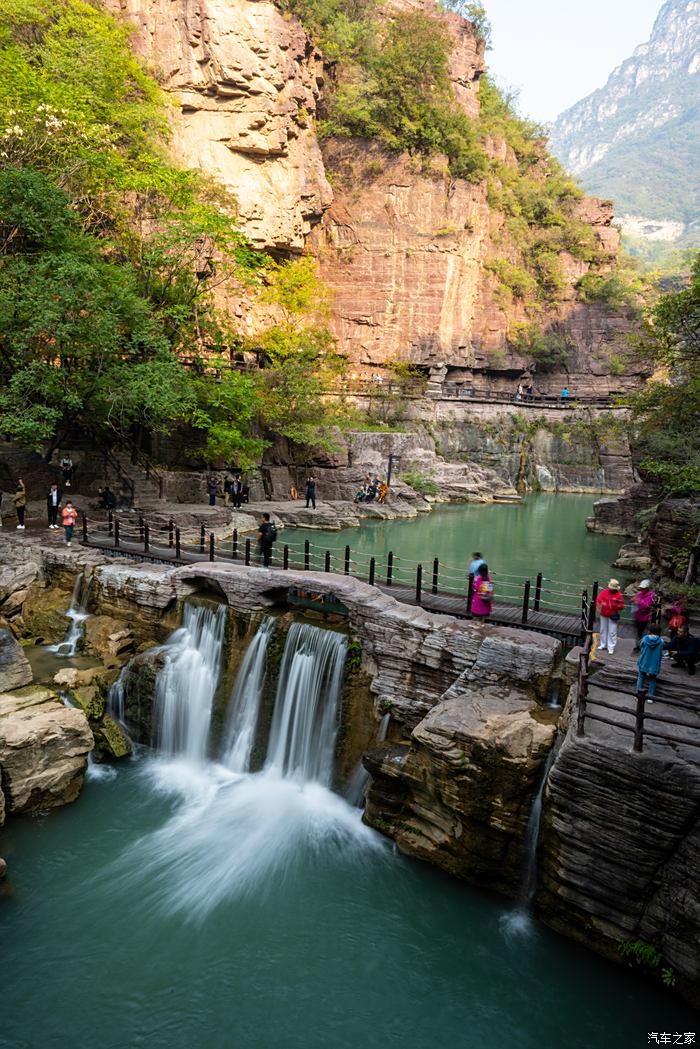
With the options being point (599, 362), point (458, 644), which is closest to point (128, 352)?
point (458, 644)

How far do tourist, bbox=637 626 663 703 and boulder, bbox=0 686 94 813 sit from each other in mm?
9385

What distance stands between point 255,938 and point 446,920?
8.69 feet

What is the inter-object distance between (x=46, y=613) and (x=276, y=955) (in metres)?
10.7

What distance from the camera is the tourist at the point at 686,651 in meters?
9.64

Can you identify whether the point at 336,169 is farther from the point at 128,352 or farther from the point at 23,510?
the point at 23,510

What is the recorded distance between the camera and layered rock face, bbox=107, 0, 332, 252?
35094 mm

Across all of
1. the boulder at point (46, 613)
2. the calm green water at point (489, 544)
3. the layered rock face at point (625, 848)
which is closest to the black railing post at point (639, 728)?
the layered rock face at point (625, 848)

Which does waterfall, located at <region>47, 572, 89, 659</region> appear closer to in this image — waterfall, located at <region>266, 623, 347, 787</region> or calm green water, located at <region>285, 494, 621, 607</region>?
calm green water, located at <region>285, 494, 621, 607</region>

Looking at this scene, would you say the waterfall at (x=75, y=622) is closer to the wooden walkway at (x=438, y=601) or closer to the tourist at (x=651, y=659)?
the wooden walkway at (x=438, y=601)

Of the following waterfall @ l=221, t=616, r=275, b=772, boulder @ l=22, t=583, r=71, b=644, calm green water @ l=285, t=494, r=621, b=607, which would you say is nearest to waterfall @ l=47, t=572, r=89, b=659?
boulder @ l=22, t=583, r=71, b=644

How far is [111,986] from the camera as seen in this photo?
25.6ft

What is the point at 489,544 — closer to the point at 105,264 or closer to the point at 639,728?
the point at 105,264

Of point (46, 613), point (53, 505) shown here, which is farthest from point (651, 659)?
point (53, 505)

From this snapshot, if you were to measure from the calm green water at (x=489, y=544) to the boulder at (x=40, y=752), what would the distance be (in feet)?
28.7
